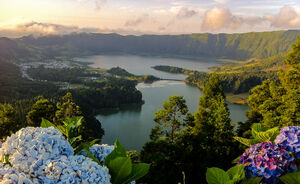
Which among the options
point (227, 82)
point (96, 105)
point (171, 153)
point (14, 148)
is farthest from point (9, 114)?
point (227, 82)

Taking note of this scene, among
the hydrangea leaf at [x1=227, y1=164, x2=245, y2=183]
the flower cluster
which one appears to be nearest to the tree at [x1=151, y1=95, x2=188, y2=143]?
the hydrangea leaf at [x1=227, y1=164, x2=245, y2=183]

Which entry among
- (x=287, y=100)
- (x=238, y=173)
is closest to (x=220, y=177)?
(x=238, y=173)

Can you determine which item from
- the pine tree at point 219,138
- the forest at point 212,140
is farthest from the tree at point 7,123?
the pine tree at point 219,138

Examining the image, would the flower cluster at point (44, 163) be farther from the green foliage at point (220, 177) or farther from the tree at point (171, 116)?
the tree at point (171, 116)

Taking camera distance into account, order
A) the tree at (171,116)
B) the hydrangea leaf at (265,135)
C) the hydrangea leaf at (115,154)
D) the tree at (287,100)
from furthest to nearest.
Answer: the tree at (171,116), the tree at (287,100), the hydrangea leaf at (265,135), the hydrangea leaf at (115,154)

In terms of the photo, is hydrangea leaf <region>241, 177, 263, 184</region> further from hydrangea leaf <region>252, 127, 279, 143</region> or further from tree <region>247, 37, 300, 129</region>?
tree <region>247, 37, 300, 129</region>

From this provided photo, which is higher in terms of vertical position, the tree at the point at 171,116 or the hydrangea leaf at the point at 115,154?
the hydrangea leaf at the point at 115,154
